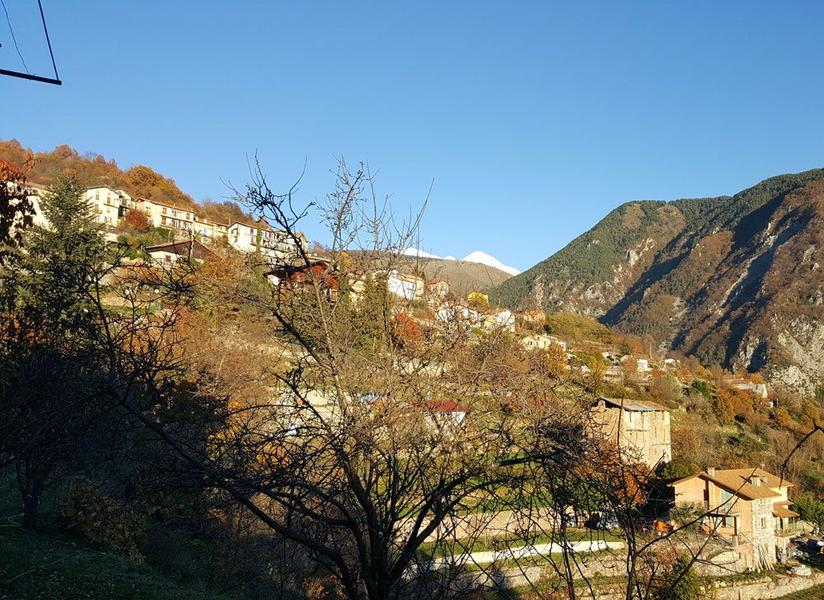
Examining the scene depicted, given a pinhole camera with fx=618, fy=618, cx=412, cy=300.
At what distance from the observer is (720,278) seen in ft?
442

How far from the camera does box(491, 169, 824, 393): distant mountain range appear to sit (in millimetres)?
93625

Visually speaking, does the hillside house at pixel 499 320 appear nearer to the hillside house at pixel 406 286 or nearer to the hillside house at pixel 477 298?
the hillside house at pixel 477 298

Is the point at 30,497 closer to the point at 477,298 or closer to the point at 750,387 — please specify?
the point at 477,298

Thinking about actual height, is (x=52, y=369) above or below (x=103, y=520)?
above

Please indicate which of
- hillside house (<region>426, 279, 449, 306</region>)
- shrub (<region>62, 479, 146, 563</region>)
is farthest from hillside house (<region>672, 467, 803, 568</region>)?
hillside house (<region>426, 279, 449, 306</region>)

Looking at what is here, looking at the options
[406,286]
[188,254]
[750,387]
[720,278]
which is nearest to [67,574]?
[188,254]

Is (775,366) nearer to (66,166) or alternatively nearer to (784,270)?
(784,270)

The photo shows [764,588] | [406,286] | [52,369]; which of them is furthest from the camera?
[764,588]

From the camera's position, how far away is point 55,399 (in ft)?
21.6

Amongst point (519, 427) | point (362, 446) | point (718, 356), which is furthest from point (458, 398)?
point (718, 356)

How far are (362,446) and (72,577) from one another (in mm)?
7025

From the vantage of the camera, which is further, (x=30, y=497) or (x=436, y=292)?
(x=30, y=497)

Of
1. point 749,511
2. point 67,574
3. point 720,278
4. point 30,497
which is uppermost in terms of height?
point 720,278

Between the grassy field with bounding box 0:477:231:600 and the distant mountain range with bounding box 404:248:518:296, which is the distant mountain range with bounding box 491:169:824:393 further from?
the distant mountain range with bounding box 404:248:518:296
